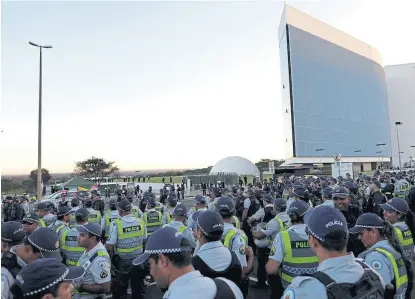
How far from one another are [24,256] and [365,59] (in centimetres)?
9350

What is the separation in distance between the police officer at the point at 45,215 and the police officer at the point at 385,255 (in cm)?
565

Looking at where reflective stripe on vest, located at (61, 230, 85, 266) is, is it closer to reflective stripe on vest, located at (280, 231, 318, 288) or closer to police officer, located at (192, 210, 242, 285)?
police officer, located at (192, 210, 242, 285)

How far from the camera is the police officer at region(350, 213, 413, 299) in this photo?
296 cm

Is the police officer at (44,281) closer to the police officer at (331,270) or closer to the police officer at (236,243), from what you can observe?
the police officer at (331,270)

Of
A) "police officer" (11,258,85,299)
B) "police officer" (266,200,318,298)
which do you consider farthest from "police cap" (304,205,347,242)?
"police officer" (11,258,85,299)

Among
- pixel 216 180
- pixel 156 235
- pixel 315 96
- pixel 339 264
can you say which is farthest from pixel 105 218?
pixel 315 96

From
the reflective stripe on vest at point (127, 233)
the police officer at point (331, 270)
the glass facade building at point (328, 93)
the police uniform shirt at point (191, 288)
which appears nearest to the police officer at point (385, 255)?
the police officer at point (331, 270)

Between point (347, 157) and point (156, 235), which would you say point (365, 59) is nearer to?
point (347, 157)

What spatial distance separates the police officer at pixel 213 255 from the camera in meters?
3.05

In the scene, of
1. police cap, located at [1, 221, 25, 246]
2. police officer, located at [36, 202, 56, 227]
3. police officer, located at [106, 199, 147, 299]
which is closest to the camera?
police cap, located at [1, 221, 25, 246]

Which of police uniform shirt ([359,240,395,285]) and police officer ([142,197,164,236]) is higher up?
police uniform shirt ([359,240,395,285])

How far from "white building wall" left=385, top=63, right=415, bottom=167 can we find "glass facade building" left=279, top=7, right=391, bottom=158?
49.8ft

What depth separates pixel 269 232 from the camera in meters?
5.11

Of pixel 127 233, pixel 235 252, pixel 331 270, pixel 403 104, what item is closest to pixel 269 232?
pixel 235 252
